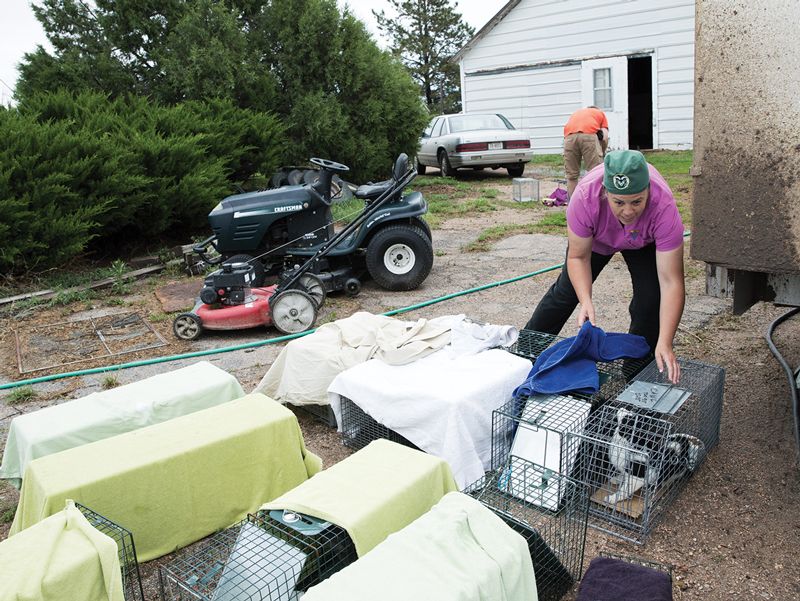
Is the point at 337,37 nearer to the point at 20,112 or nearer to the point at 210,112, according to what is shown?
the point at 210,112

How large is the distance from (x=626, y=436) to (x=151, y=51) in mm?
11232

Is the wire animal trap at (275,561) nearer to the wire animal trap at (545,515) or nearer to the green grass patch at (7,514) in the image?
the wire animal trap at (545,515)

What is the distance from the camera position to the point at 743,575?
2850 mm

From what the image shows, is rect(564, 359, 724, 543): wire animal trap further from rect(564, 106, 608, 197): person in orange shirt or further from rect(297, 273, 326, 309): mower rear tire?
rect(564, 106, 608, 197): person in orange shirt

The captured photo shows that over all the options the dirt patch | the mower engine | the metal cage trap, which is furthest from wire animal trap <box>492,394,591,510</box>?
the mower engine

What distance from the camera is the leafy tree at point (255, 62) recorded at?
11.5 meters

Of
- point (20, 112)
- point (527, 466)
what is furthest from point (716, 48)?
point (20, 112)

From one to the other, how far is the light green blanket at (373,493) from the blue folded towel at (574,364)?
0.92 m

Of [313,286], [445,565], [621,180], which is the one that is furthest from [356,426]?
[313,286]

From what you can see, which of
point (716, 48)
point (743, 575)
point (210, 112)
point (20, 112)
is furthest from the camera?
point (210, 112)

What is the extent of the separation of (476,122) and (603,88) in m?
3.96

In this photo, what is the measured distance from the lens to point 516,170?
15.1 metres

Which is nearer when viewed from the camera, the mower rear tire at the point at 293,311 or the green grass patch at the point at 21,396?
the green grass patch at the point at 21,396

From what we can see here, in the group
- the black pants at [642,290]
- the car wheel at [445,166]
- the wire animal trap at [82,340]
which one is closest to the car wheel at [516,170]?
the car wheel at [445,166]
